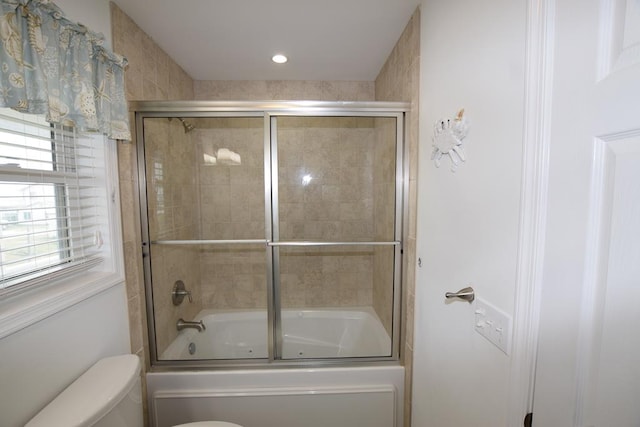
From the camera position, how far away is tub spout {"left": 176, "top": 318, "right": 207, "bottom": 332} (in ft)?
6.31

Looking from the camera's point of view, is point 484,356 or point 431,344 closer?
point 484,356

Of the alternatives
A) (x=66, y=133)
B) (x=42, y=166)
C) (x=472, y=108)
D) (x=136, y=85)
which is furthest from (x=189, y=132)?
(x=472, y=108)

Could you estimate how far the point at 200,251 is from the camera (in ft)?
7.00

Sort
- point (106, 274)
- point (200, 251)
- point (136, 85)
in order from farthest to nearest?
point (200, 251) < point (136, 85) < point (106, 274)

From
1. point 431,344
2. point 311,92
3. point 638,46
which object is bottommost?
point 431,344

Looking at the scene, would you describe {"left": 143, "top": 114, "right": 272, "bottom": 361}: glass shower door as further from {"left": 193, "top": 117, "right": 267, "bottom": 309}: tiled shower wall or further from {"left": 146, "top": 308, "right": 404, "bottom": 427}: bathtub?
{"left": 146, "top": 308, "right": 404, "bottom": 427}: bathtub

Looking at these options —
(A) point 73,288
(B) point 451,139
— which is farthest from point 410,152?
(A) point 73,288

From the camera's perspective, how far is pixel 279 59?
1.94m

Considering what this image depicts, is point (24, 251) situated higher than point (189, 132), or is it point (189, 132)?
point (189, 132)

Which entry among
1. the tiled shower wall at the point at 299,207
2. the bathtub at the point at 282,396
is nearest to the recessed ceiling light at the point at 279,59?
the tiled shower wall at the point at 299,207

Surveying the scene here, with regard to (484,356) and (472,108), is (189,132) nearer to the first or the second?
(472,108)

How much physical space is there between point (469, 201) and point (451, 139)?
265 millimetres

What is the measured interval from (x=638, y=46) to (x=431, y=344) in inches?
48.8

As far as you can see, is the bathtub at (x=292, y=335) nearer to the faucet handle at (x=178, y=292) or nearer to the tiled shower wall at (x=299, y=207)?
the tiled shower wall at (x=299, y=207)
